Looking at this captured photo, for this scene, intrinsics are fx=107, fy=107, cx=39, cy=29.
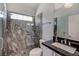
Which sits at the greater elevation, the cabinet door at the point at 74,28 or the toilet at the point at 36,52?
the cabinet door at the point at 74,28

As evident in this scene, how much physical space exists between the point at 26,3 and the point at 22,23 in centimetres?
29

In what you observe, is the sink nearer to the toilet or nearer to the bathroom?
the bathroom

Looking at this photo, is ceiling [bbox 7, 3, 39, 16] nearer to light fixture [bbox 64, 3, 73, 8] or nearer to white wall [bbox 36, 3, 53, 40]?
white wall [bbox 36, 3, 53, 40]

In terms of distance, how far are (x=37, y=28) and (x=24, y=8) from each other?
0.33 meters

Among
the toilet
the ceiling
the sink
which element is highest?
the ceiling

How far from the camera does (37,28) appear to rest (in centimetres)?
151

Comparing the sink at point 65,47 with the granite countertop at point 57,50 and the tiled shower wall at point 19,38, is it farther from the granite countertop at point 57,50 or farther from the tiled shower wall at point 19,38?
the tiled shower wall at point 19,38

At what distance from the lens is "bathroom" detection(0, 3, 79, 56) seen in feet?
4.77

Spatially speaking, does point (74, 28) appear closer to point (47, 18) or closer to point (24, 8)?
point (47, 18)

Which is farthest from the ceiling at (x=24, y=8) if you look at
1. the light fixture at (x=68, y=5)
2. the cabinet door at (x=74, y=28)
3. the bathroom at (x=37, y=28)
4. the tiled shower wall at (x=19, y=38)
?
the cabinet door at (x=74, y=28)

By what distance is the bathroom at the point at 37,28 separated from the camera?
1453mm

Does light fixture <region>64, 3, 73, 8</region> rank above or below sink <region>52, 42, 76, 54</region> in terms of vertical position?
above

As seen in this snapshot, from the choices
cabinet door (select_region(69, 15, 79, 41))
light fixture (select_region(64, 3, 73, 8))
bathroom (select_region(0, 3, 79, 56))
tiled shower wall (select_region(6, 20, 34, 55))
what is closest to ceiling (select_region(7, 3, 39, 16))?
bathroom (select_region(0, 3, 79, 56))

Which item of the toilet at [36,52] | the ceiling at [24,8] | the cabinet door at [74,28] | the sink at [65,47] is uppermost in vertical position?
the ceiling at [24,8]
